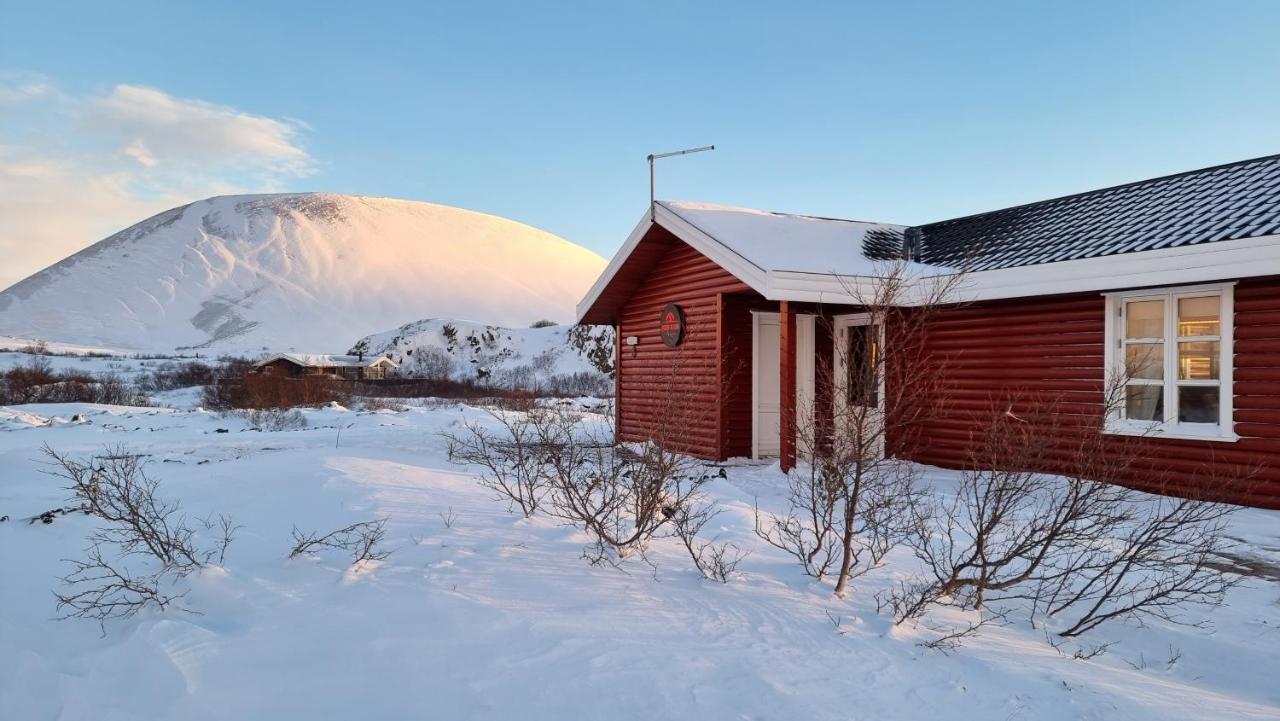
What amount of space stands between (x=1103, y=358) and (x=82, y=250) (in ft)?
577

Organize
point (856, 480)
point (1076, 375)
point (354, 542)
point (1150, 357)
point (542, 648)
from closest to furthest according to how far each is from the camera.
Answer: point (542, 648), point (856, 480), point (354, 542), point (1150, 357), point (1076, 375)

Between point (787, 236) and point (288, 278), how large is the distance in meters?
127

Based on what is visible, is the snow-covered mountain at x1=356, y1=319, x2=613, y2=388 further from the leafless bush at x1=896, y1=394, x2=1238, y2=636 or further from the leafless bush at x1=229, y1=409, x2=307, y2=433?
the leafless bush at x1=896, y1=394, x2=1238, y2=636

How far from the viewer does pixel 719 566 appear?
4.92 m

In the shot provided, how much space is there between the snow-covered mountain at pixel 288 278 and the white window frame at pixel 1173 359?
102379mm

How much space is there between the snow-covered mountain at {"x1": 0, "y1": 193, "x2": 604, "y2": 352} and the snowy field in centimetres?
10202

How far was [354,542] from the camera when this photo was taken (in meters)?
5.39

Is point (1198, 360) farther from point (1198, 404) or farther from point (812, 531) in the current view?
point (812, 531)

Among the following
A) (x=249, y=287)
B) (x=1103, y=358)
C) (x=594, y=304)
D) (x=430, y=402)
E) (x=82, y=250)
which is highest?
(x=82, y=250)

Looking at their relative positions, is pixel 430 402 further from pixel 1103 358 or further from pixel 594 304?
pixel 1103 358

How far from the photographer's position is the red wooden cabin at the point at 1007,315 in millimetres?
7398

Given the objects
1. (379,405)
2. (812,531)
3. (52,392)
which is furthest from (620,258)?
(52,392)

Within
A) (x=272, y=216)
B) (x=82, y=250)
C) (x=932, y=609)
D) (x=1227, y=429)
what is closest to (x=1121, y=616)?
(x=932, y=609)

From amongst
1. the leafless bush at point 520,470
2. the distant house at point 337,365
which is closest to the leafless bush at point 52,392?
the distant house at point 337,365
